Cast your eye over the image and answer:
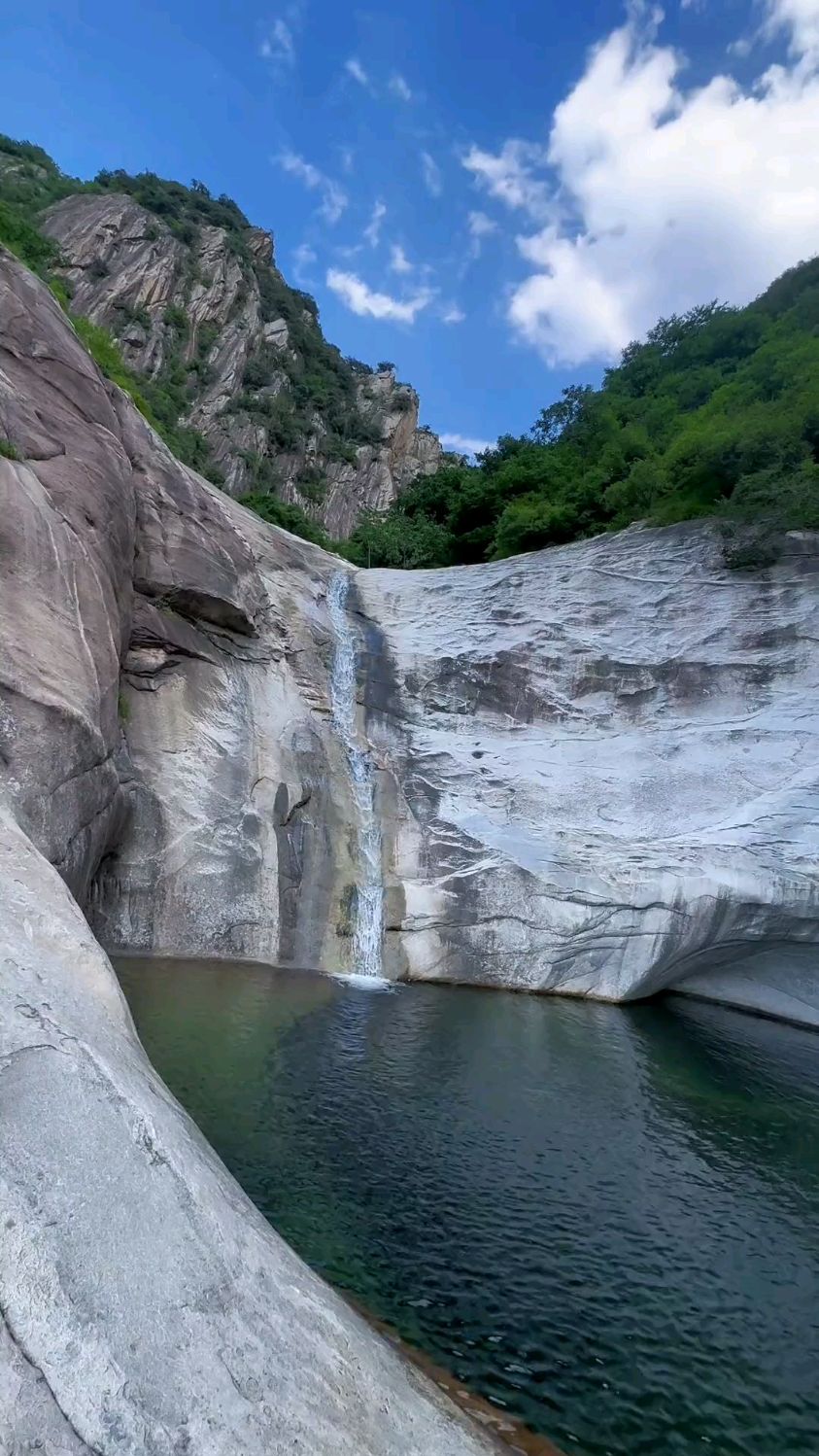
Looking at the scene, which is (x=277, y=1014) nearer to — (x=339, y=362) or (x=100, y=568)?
(x=100, y=568)

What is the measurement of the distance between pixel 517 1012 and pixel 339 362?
6806 centimetres

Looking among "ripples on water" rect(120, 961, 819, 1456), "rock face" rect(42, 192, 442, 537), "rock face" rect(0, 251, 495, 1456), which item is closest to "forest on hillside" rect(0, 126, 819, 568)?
"rock face" rect(42, 192, 442, 537)

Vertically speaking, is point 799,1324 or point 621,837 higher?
point 621,837

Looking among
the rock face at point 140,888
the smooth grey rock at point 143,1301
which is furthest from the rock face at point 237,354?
the smooth grey rock at point 143,1301

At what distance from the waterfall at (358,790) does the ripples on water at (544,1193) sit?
2.55 meters

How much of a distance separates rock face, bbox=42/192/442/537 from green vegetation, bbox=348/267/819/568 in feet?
68.7

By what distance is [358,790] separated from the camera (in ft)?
51.4

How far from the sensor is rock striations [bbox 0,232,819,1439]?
300cm

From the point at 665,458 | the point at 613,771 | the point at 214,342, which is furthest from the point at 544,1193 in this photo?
the point at 214,342

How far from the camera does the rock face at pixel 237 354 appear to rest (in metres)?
48.5

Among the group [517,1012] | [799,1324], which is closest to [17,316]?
[517,1012]

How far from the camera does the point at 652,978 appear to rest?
13969mm

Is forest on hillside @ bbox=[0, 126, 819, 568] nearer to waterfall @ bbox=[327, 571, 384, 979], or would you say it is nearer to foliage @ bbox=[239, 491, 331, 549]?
foliage @ bbox=[239, 491, 331, 549]

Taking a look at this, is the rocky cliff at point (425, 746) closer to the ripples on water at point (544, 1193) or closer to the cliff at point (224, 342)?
the ripples on water at point (544, 1193)
